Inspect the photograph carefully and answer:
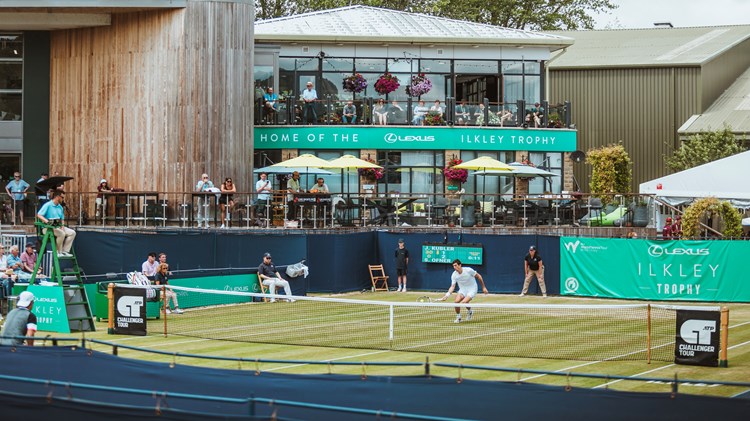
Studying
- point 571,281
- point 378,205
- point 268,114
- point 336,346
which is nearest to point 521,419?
point 336,346

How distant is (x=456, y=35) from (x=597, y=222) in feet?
39.7

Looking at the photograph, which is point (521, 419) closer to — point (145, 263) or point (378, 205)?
point (145, 263)

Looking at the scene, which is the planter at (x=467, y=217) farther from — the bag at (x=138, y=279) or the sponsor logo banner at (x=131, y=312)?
the sponsor logo banner at (x=131, y=312)

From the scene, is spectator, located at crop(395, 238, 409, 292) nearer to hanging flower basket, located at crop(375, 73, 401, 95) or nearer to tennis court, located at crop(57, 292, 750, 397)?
tennis court, located at crop(57, 292, 750, 397)

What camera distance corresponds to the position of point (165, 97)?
134 feet

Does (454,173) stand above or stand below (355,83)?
below

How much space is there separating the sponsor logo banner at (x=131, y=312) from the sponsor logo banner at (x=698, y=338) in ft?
37.0

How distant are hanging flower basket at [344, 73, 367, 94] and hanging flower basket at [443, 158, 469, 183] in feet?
15.2

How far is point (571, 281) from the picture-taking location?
37312 millimetres

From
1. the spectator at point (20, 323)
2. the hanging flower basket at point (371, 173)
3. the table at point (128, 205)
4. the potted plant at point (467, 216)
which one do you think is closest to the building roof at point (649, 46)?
the hanging flower basket at point (371, 173)

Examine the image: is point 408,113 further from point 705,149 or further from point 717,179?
point 717,179

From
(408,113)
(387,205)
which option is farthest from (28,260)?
(408,113)

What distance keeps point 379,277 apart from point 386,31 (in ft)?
45.9

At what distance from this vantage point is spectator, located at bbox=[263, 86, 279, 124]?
1838 inches
